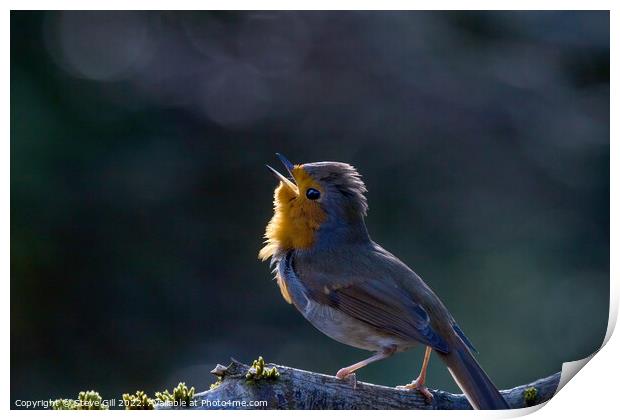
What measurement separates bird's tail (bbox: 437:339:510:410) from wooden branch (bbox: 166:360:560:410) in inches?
7.0

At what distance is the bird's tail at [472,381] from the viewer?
9.95 feet

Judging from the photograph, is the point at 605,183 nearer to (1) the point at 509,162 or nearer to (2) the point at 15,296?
(1) the point at 509,162

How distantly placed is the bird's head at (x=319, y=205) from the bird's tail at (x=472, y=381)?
0.53 meters

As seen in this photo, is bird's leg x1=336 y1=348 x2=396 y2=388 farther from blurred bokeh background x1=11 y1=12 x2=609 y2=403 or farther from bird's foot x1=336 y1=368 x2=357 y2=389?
blurred bokeh background x1=11 y1=12 x2=609 y2=403

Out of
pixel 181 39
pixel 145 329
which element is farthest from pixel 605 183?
pixel 145 329

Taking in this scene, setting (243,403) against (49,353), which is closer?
(243,403)

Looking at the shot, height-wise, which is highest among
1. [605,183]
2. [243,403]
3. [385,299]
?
[605,183]

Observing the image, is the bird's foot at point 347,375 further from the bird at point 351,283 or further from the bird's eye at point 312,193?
the bird's eye at point 312,193

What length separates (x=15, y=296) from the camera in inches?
136

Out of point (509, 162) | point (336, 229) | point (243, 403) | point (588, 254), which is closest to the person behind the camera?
point (243, 403)

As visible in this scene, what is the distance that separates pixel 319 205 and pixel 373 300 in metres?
0.37

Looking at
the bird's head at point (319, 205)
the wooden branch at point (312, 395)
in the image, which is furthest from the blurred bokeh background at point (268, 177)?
the bird's head at point (319, 205)

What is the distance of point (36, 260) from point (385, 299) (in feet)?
4.37

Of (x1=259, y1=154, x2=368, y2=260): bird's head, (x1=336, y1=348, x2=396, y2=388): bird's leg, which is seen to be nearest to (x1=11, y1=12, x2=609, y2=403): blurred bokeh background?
(x1=336, y1=348, x2=396, y2=388): bird's leg
